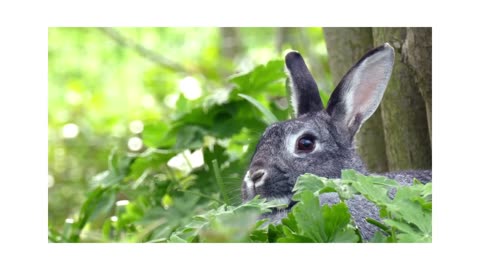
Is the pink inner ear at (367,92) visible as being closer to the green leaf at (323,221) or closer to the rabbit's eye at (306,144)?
the rabbit's eye at (306,144)

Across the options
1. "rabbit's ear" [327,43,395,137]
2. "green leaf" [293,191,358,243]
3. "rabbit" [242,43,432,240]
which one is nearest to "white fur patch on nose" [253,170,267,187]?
"rabbit" [242,43,432,240]

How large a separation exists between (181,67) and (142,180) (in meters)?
2.70

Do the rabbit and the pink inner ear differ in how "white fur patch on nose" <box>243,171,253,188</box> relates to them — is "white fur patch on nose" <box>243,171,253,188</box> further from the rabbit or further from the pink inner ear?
the pink inner ear

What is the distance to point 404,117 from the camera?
3.35 m

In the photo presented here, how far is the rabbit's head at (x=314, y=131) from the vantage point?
2.96 m

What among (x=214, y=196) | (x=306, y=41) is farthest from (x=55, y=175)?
(x=214, y=196)

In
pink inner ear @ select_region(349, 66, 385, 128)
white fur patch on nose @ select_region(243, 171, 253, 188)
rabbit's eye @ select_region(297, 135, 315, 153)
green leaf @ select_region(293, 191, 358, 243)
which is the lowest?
green leaf @ select_region(293, 191, 358, 243)

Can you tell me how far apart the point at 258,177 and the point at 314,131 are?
31 centimetres

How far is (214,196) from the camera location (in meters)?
3.62

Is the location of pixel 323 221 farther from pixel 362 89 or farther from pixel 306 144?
pixel 362 89

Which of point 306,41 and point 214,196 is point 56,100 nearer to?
point 306,41

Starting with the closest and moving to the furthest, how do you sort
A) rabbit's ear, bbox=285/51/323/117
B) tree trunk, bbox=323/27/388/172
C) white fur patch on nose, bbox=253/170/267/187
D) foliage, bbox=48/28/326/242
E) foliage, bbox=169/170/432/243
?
foliage, bbox=169/170/432/243
white fur patch on nose, bbox=253/170/267/187
rabbit's ear, bbox=285/51/323/117
tree trunk, bbox=323/27/388/172
foliage, bbox=48/28/326/242

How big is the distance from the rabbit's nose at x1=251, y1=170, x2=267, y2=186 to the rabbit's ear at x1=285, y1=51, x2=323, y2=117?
0.41m

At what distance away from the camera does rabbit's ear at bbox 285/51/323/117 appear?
324cm
